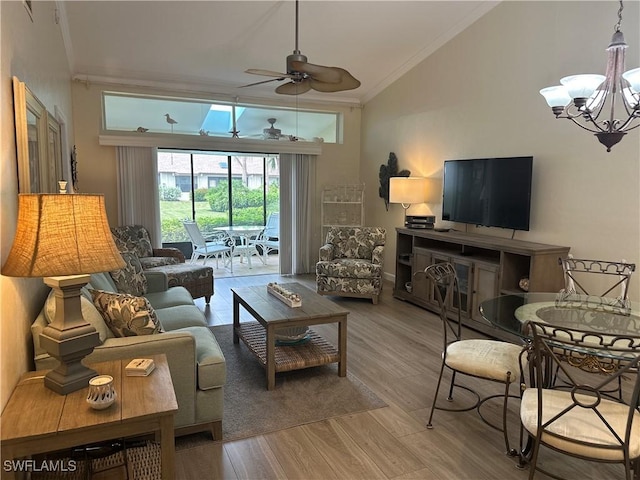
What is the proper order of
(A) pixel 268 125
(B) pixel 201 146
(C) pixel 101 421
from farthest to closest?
(A) pixel 268 125 → (B) pixel 201 146 → (C) pixel 101 421

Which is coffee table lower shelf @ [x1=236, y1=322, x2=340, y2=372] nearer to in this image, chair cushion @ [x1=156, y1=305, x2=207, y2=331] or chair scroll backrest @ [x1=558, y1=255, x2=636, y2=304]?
chair cushion @ [x1=156, y1=305, x2=207, y2=331]

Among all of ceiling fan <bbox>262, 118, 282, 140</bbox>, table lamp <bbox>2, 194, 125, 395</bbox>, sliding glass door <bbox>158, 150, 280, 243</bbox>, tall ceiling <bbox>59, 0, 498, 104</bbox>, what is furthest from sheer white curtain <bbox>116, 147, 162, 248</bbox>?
table lamp <bbox>2, 194, 125, 395</bbox>

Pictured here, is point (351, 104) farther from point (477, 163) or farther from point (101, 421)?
point (101, 421)

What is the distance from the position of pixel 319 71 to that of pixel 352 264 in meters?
2.55

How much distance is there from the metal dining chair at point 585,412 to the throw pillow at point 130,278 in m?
3.02

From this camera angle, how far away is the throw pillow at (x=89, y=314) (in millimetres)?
2002

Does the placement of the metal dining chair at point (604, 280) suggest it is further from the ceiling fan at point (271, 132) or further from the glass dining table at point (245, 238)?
the glass dining table at point (245, 238)

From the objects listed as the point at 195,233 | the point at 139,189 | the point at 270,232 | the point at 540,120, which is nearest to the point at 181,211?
the point at 195,233

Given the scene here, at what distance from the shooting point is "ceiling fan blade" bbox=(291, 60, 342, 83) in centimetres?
331

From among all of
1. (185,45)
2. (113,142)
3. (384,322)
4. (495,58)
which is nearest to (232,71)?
(185,45)

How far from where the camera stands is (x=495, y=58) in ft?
15.2

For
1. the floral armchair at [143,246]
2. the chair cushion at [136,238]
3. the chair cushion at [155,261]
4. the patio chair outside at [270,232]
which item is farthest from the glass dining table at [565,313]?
the patio chair outside at [270,232]

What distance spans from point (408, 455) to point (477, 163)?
11.0 feet

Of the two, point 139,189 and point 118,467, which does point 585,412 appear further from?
point 139,189
